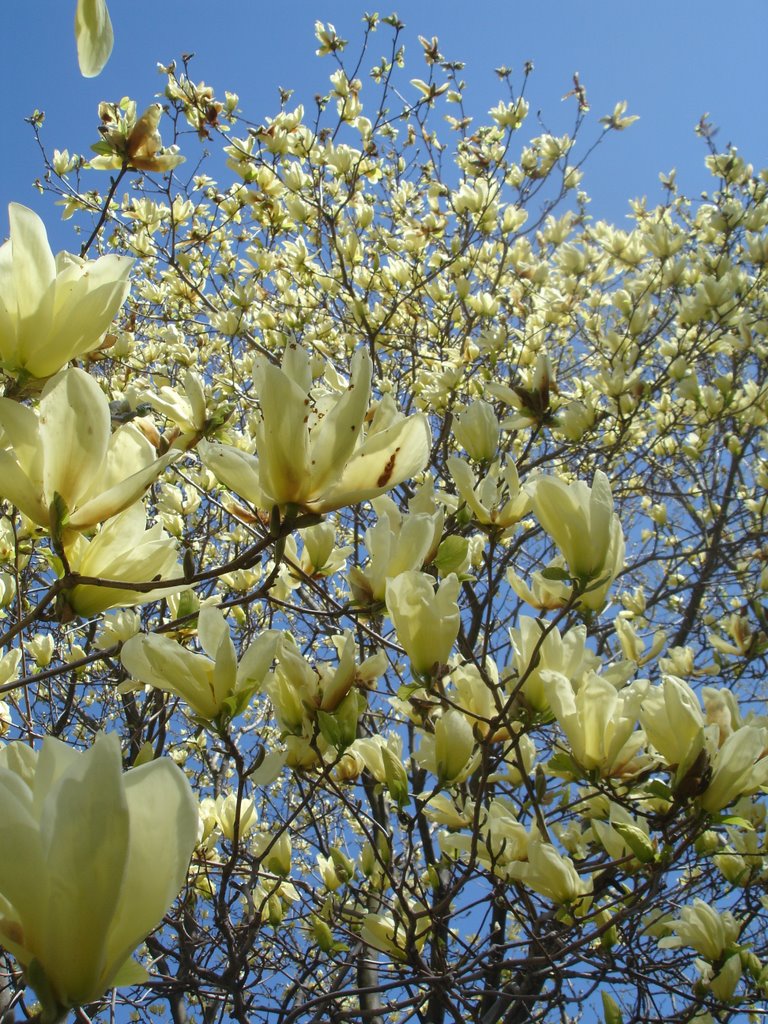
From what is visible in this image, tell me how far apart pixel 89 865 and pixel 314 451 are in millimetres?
411

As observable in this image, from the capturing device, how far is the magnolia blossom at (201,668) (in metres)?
0.96

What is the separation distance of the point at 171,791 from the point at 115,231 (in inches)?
160

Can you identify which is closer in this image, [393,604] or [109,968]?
[109,968]

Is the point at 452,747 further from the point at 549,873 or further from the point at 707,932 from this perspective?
the point at 707,932

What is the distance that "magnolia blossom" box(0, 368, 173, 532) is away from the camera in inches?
26.5

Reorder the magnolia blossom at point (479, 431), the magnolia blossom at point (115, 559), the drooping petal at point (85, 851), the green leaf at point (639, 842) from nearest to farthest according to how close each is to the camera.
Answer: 1. the drooping petal at point (85, 851)
2. the magnolia blossom at point (115, 559)
3. the green leaf at point (639, 842)
4. the magnolia blossom at point (479, 431)

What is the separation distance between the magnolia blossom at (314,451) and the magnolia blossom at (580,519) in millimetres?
233

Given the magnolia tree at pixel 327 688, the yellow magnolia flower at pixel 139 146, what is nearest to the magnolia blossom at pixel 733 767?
the magnolia tree at pixel 327 688

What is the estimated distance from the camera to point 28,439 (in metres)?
0.67

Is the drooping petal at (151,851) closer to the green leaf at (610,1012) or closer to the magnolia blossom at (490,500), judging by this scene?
the magnolia blossom at (490,500)

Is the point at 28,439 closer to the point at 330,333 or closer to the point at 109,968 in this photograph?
the point at 109,968

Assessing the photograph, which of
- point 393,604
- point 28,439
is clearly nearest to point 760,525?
point 393,604

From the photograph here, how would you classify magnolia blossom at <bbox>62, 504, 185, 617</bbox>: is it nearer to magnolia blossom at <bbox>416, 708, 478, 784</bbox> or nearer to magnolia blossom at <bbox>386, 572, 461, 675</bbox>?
magnolia blossom at <bbox>386, 572, 461, 675</bbox>

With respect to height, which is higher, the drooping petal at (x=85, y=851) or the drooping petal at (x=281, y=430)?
the drooping petal at (x=281, y=430)
